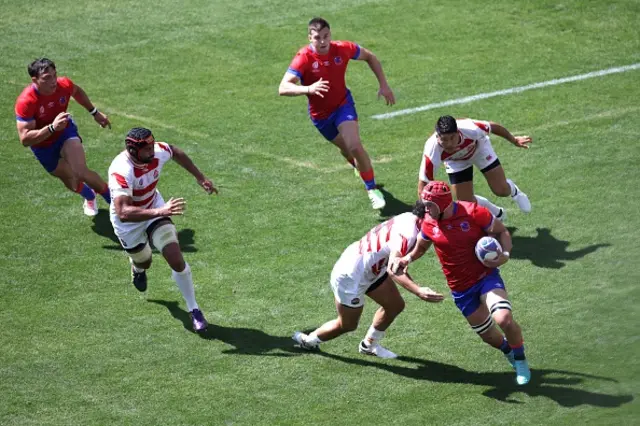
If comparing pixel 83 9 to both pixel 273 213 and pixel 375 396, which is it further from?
pixel 375 396

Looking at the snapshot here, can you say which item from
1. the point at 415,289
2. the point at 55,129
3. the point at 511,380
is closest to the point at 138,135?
the point at 55,129

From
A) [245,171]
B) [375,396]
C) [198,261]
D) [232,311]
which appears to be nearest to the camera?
[375,396]

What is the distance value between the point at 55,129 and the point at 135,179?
2192mm

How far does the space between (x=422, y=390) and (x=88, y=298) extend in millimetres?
4469

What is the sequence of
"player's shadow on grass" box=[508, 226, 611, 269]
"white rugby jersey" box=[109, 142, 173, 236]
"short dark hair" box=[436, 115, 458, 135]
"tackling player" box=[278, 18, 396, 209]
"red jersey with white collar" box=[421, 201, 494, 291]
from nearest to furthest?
"red jersey with white collar" box=[421, 201, 494, 291]
"white rugby jersey" box=[109, 142, 173, 236]
"short dark hair" box=[436, 115, 458, 135]
"player's shadow on grass" box=[508, 226, 611, 269]
"tackling player" box=[278, 18, 396, 209]

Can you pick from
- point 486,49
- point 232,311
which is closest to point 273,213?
point 232,311

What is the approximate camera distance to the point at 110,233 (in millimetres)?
14531

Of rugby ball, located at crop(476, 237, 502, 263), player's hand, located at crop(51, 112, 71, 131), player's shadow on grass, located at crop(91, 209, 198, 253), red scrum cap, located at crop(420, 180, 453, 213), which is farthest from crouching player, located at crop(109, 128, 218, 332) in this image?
rugby ball, located at crop(476, 237, 502, 263)

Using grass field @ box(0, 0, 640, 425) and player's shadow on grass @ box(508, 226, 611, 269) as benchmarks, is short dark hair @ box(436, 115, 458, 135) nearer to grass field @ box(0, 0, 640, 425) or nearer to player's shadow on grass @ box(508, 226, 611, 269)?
grass field @ box(0, 0, 640, 425)

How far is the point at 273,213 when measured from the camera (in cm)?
1467

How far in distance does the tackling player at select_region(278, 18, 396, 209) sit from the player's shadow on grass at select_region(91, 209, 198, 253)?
2318 millimetres

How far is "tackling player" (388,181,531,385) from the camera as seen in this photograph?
33.6 ft

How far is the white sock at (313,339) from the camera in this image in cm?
1129

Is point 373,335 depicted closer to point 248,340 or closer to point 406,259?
point 406,259
